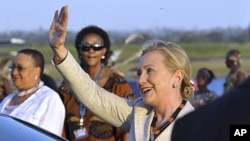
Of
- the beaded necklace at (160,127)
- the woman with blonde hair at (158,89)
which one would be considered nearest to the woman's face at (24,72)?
the woman with blonde hair at (158,89)

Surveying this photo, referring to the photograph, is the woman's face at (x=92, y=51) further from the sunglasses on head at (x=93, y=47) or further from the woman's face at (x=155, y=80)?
the woman's face at (x=155, y=80)

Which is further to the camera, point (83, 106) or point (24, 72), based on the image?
point (24, 72)

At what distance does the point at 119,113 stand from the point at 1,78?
6.29 m

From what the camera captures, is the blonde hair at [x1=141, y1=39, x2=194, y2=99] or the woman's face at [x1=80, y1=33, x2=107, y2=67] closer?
the blonde hair at [x1=141, y1=39, x2=194, y2=99]

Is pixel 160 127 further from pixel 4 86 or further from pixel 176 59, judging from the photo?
pixel 4 86

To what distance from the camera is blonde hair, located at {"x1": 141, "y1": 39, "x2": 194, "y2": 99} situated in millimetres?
4047

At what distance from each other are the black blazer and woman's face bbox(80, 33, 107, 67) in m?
4.36

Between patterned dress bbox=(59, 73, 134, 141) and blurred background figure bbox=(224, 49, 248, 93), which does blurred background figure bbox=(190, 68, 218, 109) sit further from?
patterned dress bbox=(59, 73, 134, 141)

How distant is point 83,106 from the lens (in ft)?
18.7

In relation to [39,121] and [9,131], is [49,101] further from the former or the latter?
[9,131]

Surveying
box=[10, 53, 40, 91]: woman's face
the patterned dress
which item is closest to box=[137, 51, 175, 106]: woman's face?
the patterned dress

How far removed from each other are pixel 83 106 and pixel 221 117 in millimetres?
3992

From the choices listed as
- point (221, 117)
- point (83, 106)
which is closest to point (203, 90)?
point (83, 106)

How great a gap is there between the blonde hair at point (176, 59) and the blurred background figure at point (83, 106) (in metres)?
1.61
